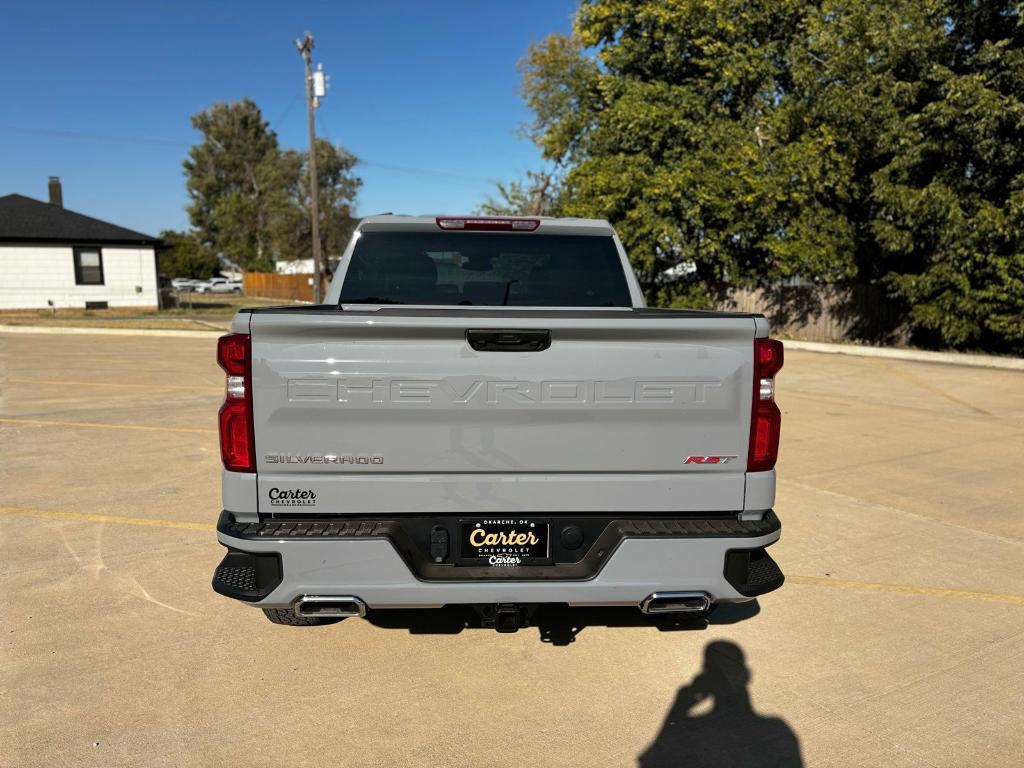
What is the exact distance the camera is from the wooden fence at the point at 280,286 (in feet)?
163

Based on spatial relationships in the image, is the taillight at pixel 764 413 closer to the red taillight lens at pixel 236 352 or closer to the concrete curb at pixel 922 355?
the red taillight lens at pixel 236 352

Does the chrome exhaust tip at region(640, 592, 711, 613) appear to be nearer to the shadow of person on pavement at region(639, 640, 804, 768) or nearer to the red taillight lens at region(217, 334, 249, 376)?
the shadow of person on pavement at region(639, 640, 804, 768)

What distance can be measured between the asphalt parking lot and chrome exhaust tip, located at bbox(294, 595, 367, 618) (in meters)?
0.54

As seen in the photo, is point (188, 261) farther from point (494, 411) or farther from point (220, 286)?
point (494, 411)

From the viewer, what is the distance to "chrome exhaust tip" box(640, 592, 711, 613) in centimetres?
300

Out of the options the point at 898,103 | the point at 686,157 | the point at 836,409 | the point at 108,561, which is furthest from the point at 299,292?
the point at 108,561

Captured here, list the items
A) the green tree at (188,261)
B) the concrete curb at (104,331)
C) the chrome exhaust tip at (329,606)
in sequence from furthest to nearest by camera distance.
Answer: the green tree at (188,261), the concrete curb at (104,331), the chrome exhaust tip at (329,606)

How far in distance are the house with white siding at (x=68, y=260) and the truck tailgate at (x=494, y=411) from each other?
33.1 meters

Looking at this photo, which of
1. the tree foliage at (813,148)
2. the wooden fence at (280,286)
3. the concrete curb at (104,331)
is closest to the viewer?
the tree foliage at (813,148)

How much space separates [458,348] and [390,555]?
2.79 ft

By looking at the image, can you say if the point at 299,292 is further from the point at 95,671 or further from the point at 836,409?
the point at 95,671

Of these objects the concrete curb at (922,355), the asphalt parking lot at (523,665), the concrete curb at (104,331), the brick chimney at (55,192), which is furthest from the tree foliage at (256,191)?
the asphalt parking lot at (523,665)

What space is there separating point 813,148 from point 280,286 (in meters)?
41.5

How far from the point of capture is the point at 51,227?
31.0 m
